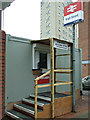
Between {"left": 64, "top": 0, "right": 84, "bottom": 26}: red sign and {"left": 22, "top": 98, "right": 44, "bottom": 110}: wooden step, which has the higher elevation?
{"left": 64, "top": 0, "right": 84, "bottom": 26}: red sign

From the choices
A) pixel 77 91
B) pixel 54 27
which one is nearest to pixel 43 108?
pixel 77 91

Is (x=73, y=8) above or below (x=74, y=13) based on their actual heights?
above

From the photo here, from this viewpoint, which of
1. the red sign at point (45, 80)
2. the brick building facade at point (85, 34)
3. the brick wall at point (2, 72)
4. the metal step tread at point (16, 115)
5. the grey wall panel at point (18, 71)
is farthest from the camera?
the brick building facade at point (85, 34)

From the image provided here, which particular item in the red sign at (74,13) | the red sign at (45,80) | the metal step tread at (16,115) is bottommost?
the metal step tread at (16,115)

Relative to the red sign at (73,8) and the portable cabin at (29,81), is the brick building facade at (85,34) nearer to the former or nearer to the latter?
the red sign at (73,8)

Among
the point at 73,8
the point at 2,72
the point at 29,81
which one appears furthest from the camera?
the point at 29,81

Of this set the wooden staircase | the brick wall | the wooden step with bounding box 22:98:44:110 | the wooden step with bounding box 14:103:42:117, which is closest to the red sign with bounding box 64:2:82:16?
the brick wall

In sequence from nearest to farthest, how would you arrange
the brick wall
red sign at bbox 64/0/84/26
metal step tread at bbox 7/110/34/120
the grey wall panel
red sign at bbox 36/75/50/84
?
1. metal step tread at bbox 7/110/34/120
2. the brick wall
3. the grey wall panel
4. red sign at bbox 64/0/84/26
5. red sign at bbox 36/75/50/84

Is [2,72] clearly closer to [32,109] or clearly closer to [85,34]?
[32,109]

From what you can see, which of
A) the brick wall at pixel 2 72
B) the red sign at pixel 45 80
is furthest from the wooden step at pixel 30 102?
the red sign at pixel 45 80

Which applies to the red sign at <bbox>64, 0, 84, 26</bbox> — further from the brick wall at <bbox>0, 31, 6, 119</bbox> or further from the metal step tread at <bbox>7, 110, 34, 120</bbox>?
the metal step tread at <bbox>7, 110, 34, 120</bbox>

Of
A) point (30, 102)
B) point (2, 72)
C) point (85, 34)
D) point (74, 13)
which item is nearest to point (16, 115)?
point (30, 102)

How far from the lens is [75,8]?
18.9 ft

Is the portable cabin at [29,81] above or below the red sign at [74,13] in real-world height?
below
